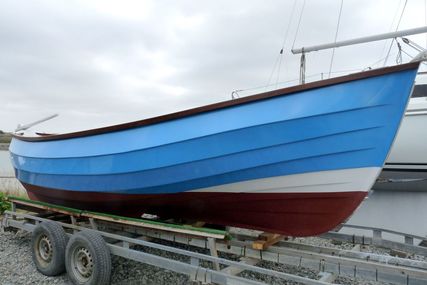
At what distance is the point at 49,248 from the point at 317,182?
293 cm

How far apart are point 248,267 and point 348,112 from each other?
4.67ft

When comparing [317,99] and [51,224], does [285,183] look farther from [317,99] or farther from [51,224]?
[51,224]

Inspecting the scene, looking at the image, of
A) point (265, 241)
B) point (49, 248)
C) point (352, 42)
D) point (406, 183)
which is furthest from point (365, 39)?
point (49, 248)

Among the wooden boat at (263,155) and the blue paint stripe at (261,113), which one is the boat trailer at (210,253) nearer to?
the wooden boat at (263,155)

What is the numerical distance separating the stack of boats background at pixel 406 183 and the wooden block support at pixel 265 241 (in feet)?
7.08

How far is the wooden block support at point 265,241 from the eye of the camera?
331 cm

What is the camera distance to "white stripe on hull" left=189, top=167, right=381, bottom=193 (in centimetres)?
293

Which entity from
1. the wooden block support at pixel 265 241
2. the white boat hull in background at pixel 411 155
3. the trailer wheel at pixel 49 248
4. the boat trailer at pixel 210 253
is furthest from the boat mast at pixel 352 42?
the trailer wheel at pixel 49 248

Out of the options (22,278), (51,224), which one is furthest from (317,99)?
(22,278)

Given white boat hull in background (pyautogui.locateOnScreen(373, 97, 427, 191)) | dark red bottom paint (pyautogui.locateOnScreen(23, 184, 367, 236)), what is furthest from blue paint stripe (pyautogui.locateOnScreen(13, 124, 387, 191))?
white boat hull in background (pyautogui.locateOnScreen(373, 97, 427, 191))

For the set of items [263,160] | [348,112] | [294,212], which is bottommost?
[294,212]

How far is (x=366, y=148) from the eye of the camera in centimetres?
290

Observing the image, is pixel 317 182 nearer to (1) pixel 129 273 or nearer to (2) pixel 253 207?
(2) pixel 253 207

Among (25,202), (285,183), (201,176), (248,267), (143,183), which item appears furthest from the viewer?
(25,202)
